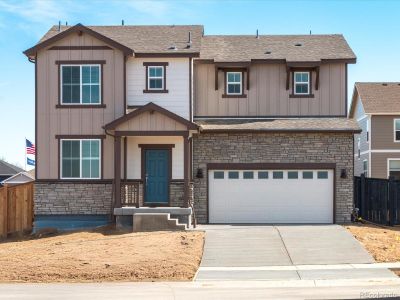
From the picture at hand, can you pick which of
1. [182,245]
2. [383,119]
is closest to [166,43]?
[182,245]

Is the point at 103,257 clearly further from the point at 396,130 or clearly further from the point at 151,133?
the point at 396,130

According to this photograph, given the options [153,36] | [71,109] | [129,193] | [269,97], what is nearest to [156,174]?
[129,193]

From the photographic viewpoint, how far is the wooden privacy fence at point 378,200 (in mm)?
27594

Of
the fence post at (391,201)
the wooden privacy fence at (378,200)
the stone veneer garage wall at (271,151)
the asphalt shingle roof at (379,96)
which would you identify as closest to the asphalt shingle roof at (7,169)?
the asphalt shingle roof at (379,96)

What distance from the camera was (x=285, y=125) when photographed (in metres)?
28.3

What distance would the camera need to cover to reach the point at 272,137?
28.4 m

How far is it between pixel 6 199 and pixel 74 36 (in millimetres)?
6718

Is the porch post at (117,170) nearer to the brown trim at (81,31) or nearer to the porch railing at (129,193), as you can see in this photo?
the porch railing at (129,193)

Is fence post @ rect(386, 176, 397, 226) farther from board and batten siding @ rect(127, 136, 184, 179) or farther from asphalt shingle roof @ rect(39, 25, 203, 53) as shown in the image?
asphalt shingle roof @ rect(39, 25, 203, 53)

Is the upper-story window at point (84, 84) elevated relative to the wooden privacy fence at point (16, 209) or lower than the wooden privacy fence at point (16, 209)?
elevated

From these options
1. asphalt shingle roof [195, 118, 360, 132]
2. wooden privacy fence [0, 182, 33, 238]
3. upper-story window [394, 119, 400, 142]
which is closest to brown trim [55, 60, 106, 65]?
asphalt shingle roof [195, 118, 360, 132]

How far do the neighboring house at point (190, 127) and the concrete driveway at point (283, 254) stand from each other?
2.24 meters

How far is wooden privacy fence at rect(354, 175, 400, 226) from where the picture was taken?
2759 centimetres

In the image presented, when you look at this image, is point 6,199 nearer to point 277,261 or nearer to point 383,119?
point 277,261
